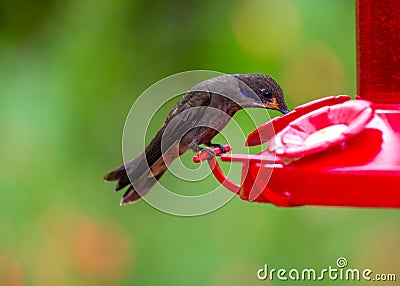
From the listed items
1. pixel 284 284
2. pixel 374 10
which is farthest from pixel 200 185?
pixel 374 10

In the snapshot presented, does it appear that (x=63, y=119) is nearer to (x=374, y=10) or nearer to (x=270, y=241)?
(x=270, y=241)

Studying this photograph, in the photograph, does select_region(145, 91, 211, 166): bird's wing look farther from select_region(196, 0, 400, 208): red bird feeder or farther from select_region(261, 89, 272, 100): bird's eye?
select_region(196, 0, 400, 208): red bird feeder

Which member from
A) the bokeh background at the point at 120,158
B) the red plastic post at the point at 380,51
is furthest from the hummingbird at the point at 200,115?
the bokeh background at the point at 120,158

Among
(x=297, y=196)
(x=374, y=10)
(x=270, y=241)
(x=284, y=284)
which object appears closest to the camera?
(x=297, y=196)

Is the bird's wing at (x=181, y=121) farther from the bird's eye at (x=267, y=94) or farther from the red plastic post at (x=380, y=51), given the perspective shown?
the red plastic post at (x=380, y=51)

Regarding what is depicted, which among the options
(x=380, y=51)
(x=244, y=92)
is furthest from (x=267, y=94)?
(x=380, y=51)

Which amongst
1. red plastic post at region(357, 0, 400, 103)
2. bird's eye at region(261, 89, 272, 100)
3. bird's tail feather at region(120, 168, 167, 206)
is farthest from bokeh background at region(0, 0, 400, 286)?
red plastic post at region(357, 0, 400, 103)
